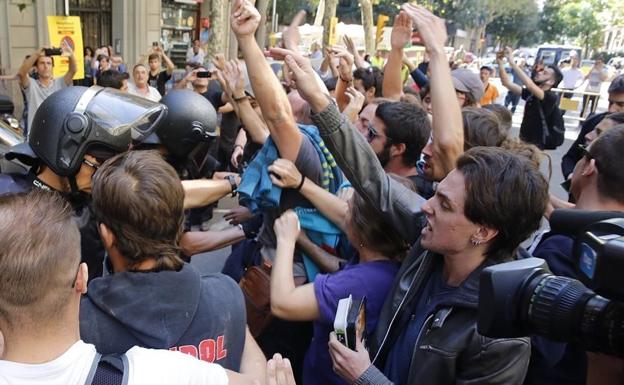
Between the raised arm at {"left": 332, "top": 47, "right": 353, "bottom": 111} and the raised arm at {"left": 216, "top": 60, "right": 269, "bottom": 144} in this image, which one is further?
the raised arm at {"left": 332, "top": 47, "right": 353, "bottom": 111}

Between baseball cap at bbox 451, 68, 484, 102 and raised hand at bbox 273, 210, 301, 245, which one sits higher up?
baseball cap at bbox 451, 68, 484, 102

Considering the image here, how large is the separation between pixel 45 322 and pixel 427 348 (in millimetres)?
970

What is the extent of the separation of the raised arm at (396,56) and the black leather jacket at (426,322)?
5.46 feet

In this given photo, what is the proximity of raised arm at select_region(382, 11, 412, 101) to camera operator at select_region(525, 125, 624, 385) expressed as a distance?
1.65m

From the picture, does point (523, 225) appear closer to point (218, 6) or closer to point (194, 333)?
point (194, 333)

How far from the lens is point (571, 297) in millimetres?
1016

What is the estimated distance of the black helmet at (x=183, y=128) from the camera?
2596mm

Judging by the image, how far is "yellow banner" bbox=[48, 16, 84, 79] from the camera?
6.74 metres

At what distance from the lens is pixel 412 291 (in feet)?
5.61

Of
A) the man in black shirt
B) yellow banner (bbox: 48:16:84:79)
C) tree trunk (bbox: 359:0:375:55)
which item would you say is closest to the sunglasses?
yellow banner (bbox: 48:16:84:79)

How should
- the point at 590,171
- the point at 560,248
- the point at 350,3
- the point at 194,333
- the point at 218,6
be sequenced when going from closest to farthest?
the point at 194,333, the point at 560,248, the point at 590,171, the point at 218,6, the point at 350,3

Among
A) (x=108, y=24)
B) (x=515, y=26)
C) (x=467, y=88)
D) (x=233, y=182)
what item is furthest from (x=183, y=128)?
(x=515, y=26)

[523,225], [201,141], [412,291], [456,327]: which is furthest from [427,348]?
[201,141]

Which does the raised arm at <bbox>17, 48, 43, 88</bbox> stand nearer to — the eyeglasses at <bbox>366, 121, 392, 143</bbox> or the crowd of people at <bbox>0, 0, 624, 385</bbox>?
the crowd of people at <bbox>0, 0, 624, 385</bbox>
